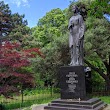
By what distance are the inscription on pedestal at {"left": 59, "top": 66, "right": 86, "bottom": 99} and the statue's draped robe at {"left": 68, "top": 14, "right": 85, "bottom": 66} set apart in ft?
1.41

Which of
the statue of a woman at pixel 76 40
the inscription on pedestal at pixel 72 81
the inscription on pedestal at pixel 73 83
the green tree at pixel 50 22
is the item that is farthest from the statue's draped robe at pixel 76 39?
the green tree at pixel 50 22

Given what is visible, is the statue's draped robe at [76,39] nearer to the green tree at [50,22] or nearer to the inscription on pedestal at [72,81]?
the inscription on pedestal at [72,81]

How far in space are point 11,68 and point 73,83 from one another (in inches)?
174

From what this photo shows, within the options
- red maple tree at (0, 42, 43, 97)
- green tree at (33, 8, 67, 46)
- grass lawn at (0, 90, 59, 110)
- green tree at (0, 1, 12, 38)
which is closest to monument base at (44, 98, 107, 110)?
red maple tree at (0, 42, 43, 97)

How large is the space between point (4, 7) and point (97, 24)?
12183mm

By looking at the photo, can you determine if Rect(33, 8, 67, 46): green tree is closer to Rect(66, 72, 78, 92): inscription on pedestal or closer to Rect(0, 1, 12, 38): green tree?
Rect(0, 1, 12, 38): green tree

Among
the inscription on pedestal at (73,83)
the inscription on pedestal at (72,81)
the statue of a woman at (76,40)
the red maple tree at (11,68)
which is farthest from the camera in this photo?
the red maple tree at (11,68)

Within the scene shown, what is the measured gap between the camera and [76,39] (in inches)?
390

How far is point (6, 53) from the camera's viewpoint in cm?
1244

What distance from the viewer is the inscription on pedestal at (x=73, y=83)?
9195 mm

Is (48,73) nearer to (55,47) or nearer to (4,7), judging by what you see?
(55,47)

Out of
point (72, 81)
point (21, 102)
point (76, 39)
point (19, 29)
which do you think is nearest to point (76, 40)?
point (76, 39)

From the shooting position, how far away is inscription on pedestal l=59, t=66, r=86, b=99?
920 centimetres

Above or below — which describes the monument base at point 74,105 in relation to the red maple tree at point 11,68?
below
